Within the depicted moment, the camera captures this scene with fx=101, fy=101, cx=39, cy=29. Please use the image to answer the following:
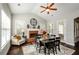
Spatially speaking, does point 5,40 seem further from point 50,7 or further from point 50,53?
point 50,7

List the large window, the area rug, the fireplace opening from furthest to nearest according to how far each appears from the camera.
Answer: the fireplace opening → the area rug → the large window

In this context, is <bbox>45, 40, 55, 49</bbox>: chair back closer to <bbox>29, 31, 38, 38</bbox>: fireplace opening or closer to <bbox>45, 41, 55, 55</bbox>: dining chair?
<bbox>45, 41, 55, 55</bbox>: dining chair

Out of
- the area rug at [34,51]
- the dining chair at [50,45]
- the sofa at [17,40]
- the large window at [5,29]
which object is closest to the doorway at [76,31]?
the area rug at [34,51]

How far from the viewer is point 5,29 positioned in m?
2.27

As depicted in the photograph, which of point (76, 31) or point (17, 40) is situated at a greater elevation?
point (76, 31)

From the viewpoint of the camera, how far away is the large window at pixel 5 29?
218 cm

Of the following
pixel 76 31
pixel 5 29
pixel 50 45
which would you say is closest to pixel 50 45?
pixel 50 45

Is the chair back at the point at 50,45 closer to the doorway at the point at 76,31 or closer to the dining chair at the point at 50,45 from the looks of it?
the dining chair at the point at 50,45

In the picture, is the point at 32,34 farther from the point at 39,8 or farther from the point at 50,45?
the point at 39,8

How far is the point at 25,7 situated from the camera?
7.55 feet

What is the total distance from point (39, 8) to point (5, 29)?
35.7 inches

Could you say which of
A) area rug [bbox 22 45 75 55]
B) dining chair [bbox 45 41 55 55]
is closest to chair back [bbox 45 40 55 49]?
dining chair [bbox 45 41 55 55]

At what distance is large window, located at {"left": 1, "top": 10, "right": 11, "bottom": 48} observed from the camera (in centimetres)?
218

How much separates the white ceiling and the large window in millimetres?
230
